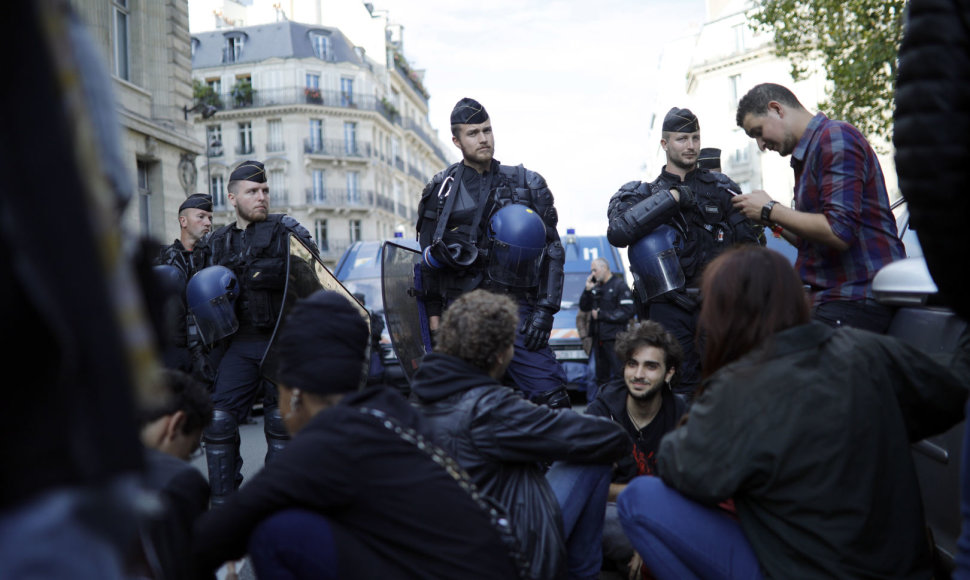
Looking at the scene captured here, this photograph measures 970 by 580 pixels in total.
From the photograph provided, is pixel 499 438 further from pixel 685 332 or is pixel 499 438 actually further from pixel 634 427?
pixel 685 332

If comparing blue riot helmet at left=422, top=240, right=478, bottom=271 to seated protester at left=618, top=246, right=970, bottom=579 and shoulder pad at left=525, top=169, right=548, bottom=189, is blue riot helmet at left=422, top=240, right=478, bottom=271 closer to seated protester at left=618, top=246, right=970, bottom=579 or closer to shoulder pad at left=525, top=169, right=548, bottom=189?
shoulder pad at left=525, top=169, right=548, bottom=189

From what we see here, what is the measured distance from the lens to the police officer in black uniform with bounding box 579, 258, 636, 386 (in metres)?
10.2

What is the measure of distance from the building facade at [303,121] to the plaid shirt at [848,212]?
188 ft

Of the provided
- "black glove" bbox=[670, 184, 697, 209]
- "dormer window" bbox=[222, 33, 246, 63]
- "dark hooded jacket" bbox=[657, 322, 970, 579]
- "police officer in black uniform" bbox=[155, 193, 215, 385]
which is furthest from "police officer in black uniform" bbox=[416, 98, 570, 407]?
"dormer window" bbox=[222, 33, 246, 63]

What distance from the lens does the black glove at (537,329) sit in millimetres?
4609

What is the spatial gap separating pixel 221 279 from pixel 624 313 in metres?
6.15

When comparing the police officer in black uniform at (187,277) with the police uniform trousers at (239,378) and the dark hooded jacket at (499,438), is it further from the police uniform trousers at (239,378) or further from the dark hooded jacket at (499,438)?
the dark hooded jacket at (499,438)

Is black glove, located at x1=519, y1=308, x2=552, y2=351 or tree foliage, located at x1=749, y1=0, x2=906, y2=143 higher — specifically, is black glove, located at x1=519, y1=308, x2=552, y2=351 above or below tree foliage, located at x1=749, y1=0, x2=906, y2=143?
below

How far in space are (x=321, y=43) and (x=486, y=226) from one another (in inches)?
2434

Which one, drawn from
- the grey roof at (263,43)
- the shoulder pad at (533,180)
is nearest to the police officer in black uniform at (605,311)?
the shoulder pad at (533,180)

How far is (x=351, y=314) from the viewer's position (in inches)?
98.7

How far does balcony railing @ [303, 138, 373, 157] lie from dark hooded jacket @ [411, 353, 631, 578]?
196 ft

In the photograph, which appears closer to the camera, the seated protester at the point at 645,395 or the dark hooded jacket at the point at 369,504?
the dark hooded jacket at the point at 369,504

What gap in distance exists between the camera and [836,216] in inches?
135
